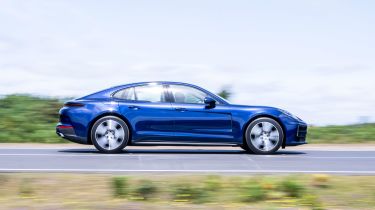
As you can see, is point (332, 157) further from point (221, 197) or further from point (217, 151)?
point (221, 197)

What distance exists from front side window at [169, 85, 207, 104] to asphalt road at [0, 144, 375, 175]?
3.30 feet

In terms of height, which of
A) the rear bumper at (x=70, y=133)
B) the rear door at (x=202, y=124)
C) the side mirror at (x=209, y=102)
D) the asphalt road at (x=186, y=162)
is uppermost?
the side mirror at (x=209, y=102)

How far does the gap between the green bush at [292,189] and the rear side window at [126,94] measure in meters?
6.42

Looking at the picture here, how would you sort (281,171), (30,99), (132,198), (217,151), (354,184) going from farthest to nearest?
(30,99) → (217,151) → (281,171) → (354,184) → (132,198)

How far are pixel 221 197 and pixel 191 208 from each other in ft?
3.12

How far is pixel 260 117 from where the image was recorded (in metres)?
14.6

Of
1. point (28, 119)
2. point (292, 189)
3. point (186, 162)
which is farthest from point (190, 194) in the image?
point (28, 119)

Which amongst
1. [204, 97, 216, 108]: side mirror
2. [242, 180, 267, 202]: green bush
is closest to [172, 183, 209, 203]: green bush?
[242, 180, 267, 202]: green bush

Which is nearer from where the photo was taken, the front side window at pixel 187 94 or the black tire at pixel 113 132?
the black tire at pixel 113 132

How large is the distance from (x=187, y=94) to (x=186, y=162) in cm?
242

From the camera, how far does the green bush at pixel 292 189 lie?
8602mm

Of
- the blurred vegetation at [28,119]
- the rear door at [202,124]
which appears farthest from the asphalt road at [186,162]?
the blurred vegetation at [28,119]

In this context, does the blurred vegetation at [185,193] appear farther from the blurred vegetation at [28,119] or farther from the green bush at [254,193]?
the blurred vegetation at [28,119]

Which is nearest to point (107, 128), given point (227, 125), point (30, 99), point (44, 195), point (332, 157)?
point (227, 125)
